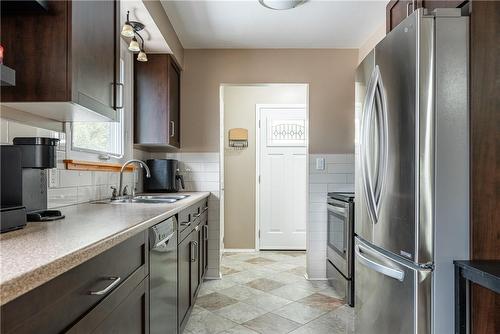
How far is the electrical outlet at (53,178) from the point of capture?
1.76 m

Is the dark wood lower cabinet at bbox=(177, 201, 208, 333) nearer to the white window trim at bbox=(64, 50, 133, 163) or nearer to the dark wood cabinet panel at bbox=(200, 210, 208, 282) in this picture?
the dark wood cabinet panel at bbox=(200, 210, 208, 282)

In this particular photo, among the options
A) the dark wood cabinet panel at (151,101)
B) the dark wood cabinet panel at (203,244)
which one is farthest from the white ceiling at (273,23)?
the dark wood cabinet panel at (203,244)

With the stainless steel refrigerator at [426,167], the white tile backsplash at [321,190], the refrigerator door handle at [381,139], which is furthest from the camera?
the white tile backsplash at [321,190]

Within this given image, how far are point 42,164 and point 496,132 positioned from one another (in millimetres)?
1786

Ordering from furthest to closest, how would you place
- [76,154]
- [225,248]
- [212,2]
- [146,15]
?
[225,248] < [212,2] < [146,15] < [76,154]

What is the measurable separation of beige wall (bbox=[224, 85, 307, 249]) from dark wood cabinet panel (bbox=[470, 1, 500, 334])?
3.41 m

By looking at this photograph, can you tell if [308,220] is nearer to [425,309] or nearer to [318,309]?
[318,309]

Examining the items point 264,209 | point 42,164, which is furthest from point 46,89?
point 264,209

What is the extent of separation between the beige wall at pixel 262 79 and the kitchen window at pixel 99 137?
902 mm

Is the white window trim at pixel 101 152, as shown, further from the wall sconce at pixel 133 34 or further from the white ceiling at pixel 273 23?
the white ceiling at pixel 273 23

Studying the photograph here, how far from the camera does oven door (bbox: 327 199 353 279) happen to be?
2.84 meters

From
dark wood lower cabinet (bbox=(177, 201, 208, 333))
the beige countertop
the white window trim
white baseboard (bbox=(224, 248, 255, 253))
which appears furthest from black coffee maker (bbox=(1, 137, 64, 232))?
white baseboard (bbox=(224, 248, 255, 253))

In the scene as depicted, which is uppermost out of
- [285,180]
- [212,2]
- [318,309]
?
[212,2]

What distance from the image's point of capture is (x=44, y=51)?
1259 millimetres
